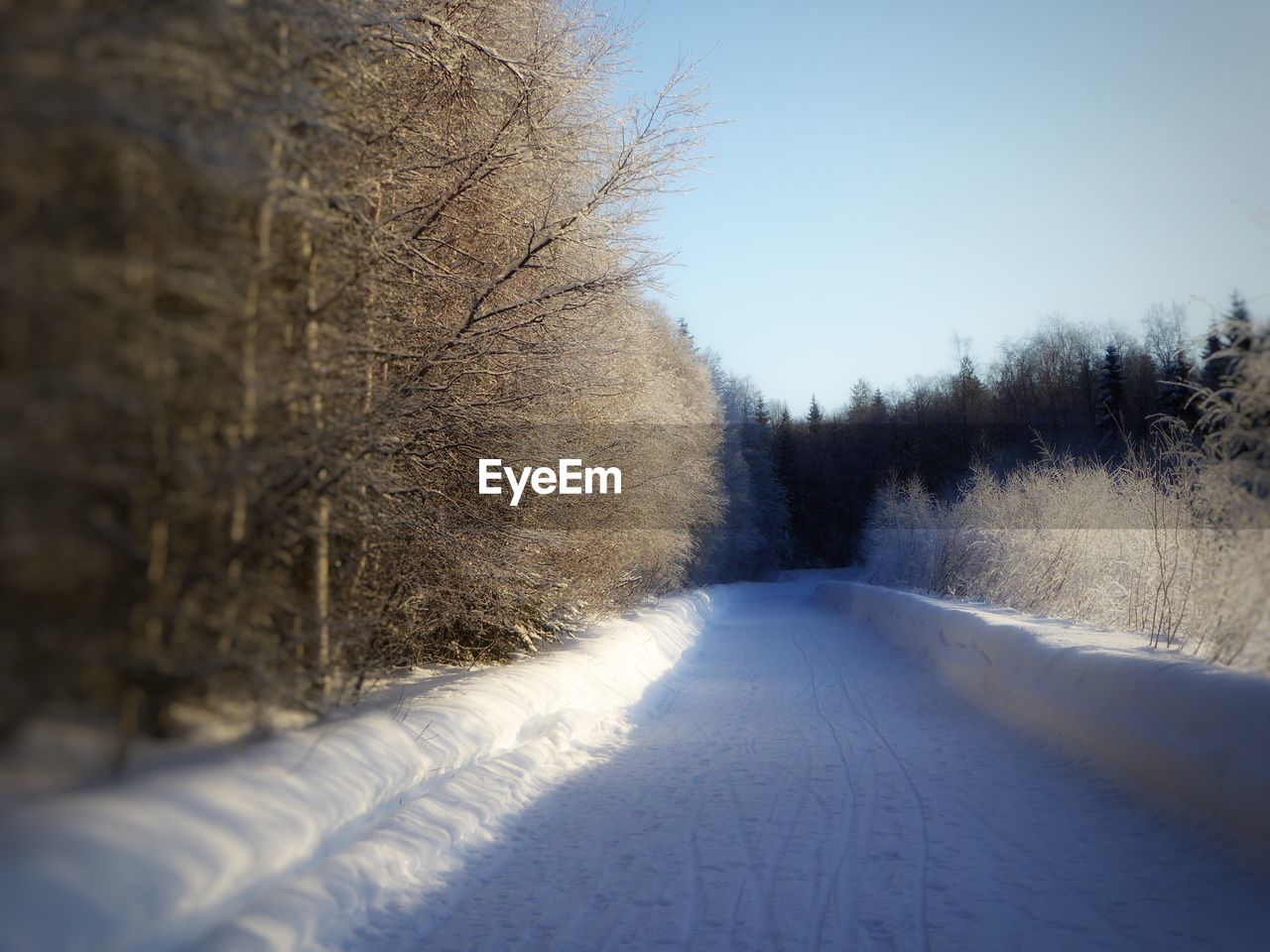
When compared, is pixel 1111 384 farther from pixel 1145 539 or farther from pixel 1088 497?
pixel 1145 539

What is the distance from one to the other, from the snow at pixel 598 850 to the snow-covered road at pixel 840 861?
19 mm

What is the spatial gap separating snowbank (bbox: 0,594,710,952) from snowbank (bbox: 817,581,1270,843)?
13.6 feet

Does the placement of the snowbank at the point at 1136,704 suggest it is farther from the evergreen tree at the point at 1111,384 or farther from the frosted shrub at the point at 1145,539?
the evergreen tree at the point at 1111,384

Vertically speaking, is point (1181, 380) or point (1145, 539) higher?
point (1181, 380)

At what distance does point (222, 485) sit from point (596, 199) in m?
4.61

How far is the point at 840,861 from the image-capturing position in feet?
14.9

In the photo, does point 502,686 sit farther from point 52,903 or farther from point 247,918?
point 52,903

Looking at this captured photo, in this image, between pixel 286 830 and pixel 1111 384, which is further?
pixel 1111 384

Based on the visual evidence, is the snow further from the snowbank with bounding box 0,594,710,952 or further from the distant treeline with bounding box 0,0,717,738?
the distant treeline with bounding box 0,0,717,738

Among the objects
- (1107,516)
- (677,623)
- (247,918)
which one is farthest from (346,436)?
(677,623)

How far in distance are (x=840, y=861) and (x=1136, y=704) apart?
8.57 feet

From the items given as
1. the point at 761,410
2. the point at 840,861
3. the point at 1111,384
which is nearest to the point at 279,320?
the point at 840,861

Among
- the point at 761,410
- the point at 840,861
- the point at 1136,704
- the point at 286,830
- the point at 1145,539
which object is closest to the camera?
the point at 286,830

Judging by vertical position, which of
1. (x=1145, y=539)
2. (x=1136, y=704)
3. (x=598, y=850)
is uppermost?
(x=1145, y=539)
